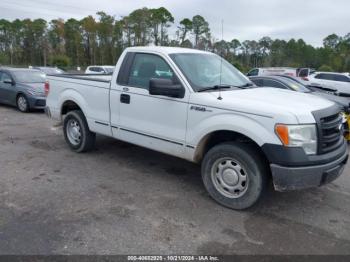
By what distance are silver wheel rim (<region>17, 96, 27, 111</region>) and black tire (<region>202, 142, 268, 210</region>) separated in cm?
866

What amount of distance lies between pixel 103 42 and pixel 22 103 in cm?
6269

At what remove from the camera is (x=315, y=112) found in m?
3.79

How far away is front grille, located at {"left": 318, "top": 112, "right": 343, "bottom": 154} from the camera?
3.78 metres

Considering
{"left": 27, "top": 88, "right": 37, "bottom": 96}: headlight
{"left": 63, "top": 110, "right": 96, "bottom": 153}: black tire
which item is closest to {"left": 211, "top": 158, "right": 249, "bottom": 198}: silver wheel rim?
{"left": 63, "top": 110, "right": 96, "bottom": 153}: black tire

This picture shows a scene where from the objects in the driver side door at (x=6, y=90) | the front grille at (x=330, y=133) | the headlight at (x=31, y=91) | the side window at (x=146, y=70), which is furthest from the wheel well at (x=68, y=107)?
the driver side door at (x=6, y=90)

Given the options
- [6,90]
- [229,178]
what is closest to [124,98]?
[229,178]

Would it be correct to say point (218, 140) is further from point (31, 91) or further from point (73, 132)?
point (31, 91)

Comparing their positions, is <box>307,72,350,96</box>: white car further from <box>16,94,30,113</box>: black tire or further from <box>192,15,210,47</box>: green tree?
<box>16,94,30,113</box>: black tire

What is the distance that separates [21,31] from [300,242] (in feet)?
279

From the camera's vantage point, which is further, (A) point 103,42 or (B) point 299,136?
(A) point 103,42

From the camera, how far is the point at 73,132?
6457mm

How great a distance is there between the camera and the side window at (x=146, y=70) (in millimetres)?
4832

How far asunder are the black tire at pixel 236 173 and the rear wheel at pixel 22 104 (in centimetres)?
859

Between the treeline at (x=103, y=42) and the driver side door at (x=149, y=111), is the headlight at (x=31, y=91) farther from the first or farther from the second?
the treeline at (x=103, y=42)
